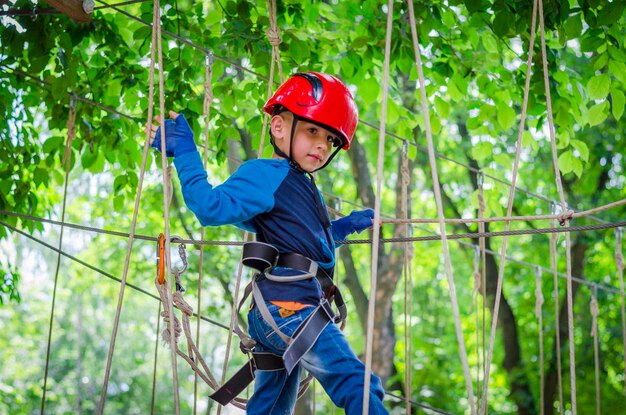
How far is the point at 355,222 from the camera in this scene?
7.32 ft

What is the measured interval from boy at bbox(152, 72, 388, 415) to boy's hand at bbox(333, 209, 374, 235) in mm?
257

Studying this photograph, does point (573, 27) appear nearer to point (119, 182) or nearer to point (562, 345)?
point (119, 182)

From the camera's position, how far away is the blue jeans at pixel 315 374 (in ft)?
5.45

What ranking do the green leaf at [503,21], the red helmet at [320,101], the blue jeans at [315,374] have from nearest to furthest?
the blue jeans at [315,374] < the red helmet at [320,101] < the green leaf at [503,21]

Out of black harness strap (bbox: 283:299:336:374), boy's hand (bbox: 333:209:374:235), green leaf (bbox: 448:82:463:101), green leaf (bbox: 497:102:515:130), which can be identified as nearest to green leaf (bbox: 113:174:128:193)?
green leaf (bbox: 448:82:463:101)

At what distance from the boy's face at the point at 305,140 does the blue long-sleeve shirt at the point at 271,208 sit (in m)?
0.04

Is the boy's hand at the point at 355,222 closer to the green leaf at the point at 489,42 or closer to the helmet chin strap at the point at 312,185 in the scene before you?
the helmet chin strap at the point at 312,185

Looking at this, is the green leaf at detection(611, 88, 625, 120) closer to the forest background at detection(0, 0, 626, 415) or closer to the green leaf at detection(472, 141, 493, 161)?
the forest background at detection(0, 0, 626, 415)

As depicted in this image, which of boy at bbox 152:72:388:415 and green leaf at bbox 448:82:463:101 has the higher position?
green leaf at bbox 448:82:463:101

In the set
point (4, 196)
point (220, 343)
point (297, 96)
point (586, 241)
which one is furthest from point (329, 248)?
point (220, 343)

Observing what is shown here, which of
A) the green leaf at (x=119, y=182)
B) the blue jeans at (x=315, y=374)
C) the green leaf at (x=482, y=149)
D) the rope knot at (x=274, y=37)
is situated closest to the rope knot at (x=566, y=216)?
the blue jeans at (x=315, y=374)

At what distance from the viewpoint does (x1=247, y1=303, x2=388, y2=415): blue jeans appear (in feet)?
5.45

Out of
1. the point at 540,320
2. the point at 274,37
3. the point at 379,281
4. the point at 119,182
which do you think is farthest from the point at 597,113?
the point at 379,281

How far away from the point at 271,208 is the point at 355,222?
0.46m
